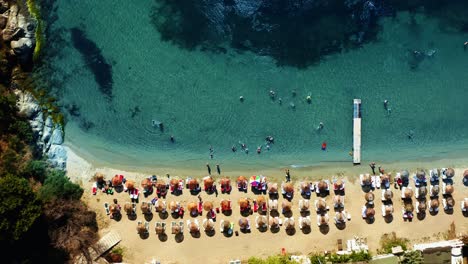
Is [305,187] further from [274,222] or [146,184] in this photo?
[146,184]

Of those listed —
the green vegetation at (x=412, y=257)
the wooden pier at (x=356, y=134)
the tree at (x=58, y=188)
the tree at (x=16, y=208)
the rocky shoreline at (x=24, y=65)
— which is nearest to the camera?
the tree at (x=16, y=208)

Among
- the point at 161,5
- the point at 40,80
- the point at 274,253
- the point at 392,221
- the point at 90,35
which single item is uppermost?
the point at 161,5

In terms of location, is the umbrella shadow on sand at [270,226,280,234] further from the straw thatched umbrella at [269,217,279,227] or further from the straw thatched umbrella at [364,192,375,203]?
the straw thatched umbrella at [364,192,375,203]

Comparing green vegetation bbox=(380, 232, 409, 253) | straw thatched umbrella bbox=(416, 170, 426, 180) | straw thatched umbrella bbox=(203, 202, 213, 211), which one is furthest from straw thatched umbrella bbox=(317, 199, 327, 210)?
straw thatched umbrella bbox=(203, 202, 213, 211)

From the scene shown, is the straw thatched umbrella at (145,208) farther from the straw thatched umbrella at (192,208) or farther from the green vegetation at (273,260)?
the green vegetation at (273,260)

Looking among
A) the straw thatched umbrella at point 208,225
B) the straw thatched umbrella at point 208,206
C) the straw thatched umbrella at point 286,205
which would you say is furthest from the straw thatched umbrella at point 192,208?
the straw thatched umbrella at point 286,205

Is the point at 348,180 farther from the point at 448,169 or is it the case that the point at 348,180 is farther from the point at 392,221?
the point at 448,169

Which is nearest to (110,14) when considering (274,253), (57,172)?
(57,172)
